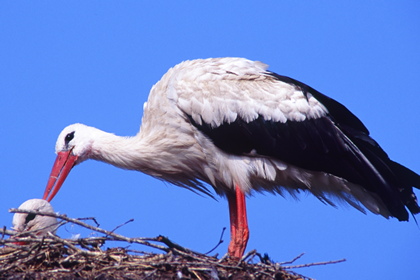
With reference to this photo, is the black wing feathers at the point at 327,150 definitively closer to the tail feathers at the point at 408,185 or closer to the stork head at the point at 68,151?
the tail feathers at the point at 408,185

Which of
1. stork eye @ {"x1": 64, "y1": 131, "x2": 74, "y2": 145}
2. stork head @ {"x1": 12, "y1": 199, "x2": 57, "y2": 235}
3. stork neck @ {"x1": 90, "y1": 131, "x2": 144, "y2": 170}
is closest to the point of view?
stork head @ {"x1": 12, "y1": 199, "x2": 57, "y2": 235}

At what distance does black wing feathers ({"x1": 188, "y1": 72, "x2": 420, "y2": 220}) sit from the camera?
6.88 meters

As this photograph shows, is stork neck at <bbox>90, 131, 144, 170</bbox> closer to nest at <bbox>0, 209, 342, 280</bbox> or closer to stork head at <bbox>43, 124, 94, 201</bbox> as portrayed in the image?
stork head at <bbox>43, 124, 94, 201</bbox>

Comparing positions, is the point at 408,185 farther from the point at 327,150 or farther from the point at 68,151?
the point at 68,151

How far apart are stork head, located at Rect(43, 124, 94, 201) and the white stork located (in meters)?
0.05

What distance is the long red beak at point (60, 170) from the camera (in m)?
7.29

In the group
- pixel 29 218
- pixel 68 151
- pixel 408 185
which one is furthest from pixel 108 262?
pixel 408 185

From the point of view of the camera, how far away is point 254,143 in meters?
6.92

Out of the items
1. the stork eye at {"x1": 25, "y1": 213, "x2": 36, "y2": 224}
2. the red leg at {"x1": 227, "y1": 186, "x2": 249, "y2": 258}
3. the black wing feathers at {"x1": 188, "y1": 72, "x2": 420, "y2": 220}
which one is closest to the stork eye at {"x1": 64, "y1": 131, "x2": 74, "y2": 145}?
the stork eye at {"x1": 25, "y1": 213, "x2": 36, "y2": 224}

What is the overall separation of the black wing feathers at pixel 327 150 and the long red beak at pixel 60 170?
1100 mm

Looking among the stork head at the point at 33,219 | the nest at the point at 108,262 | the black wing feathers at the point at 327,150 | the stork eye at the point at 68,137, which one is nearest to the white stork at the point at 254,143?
the black wing feathers at the point at 327,150

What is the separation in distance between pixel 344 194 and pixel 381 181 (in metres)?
0.41

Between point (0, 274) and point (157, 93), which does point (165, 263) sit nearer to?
point (0, 274)

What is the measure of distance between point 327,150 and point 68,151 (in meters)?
2.06
